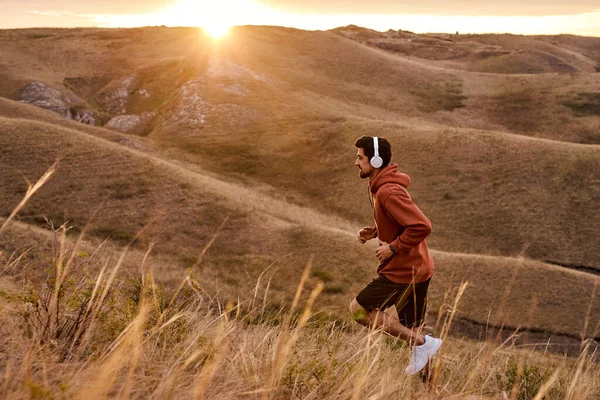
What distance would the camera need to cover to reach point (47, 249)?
61.1ft

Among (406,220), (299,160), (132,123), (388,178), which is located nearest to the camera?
(406,220)

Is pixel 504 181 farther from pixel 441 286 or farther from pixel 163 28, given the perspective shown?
pixel 163 28

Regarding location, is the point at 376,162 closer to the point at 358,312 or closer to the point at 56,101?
the point at 358,312

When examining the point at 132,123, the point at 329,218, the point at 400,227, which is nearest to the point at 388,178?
the point at 400,227

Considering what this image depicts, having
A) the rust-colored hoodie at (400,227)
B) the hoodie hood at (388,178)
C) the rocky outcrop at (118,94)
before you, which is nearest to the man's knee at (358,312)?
the rust-colored hoodie at (400,227)

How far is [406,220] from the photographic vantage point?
→ 597cm

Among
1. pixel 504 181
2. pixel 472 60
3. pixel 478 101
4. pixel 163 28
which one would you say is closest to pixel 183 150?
pixel 504 181

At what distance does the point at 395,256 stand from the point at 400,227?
0.37 meters

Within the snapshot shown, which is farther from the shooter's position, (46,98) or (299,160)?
(46,98)

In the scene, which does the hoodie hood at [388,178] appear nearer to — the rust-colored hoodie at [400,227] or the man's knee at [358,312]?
the rust-colored hoodie at [400,227]

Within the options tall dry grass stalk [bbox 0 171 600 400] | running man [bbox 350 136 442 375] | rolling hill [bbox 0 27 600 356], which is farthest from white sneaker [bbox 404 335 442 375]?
rolling hill [bbox 0 27 600 356]

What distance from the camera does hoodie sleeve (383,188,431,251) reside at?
594 cm

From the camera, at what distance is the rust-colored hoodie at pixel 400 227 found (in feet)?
19.6

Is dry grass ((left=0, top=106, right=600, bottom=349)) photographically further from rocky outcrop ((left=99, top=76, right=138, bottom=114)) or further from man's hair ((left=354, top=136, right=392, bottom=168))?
rocky outcrop ((left=99, top=76, right=138, bottom=114))
